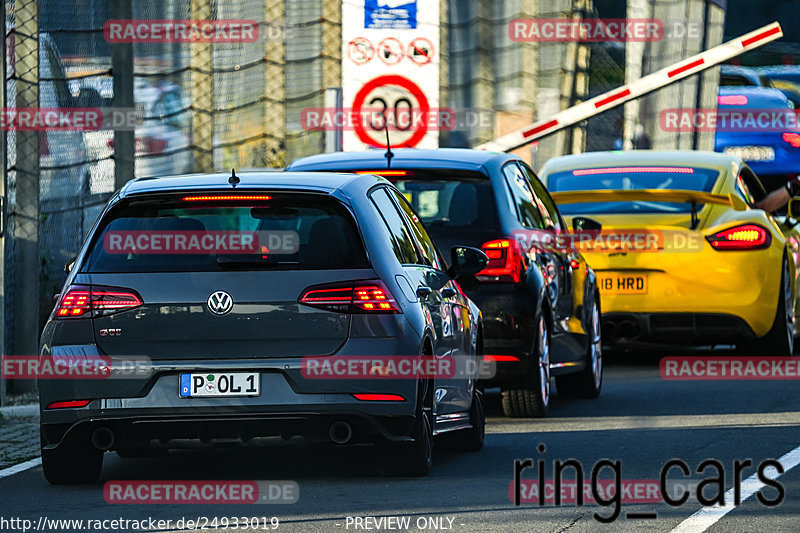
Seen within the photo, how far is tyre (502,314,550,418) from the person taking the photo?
38.8 feet

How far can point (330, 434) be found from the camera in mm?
8734

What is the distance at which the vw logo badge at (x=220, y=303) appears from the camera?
A: 8703 millimetres

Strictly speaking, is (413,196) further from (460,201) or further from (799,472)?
(799,472)

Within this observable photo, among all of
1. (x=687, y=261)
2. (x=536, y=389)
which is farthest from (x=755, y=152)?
(x=536, y=389)

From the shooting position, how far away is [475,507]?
816 cm

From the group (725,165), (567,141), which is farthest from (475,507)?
(567,141)

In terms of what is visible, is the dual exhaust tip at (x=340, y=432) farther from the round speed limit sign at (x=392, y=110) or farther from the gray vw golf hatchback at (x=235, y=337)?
the round speed limit sign at (x=392, y=110)

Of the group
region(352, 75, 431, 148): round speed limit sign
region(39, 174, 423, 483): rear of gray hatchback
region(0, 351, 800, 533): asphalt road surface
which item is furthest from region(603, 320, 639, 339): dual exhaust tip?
region(39, 174, 423, 483): rear of gray hatchback

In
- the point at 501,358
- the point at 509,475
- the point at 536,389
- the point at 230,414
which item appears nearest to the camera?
the point at 230,414

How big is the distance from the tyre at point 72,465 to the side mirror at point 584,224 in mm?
5702

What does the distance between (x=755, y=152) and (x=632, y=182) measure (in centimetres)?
1323

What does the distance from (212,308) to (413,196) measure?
11.4 ft

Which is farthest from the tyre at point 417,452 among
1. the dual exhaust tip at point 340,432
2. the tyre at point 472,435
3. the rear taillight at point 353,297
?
the tyre at point 472,435

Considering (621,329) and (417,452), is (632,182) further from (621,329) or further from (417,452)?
(417,452)
